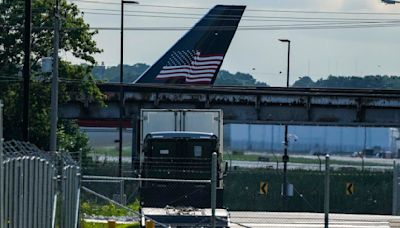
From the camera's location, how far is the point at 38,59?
48.9 m

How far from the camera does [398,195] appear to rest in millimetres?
35344

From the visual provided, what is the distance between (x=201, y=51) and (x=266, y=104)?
6.29 meters

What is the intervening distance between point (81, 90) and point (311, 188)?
28708 mm

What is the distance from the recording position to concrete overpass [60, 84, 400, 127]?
58438mm

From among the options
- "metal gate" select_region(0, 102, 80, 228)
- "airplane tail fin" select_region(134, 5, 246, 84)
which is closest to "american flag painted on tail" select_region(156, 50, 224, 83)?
"airplane tail fin" select_region(134, 5, 246, 84)

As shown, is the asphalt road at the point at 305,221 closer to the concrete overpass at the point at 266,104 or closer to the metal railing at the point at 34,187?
the metal railing at the point at 34,187

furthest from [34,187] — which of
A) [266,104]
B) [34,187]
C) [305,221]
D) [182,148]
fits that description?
[266,104]

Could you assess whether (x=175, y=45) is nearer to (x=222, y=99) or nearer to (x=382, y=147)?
(x=222, y=99)

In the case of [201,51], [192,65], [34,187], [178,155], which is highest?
[201,51]

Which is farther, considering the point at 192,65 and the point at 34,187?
the point at 192,65

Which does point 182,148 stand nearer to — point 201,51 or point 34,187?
point 34,187

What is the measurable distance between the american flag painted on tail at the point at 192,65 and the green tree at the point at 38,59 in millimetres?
13438

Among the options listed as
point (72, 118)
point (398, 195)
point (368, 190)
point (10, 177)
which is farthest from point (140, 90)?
point (10, 177)

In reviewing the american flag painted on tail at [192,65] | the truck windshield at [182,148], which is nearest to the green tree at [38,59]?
the american flag painted on tail at [192,65]
